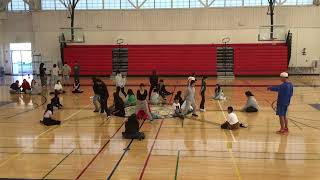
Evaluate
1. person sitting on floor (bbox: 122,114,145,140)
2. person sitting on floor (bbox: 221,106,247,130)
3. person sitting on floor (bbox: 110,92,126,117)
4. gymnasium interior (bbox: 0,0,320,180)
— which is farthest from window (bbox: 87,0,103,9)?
person sitting on floor (bbox: 122,114,145,140)

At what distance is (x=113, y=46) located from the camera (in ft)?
124

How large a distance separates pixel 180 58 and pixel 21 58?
16.8m

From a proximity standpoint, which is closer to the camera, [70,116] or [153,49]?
[70,116]

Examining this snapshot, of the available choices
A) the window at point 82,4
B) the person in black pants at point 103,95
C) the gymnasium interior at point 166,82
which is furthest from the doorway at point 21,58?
the person in black pants at point 103,95

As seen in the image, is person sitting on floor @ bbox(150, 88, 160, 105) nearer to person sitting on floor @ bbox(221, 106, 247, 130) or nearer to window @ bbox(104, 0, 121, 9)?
person sitting on floor @ bbox(221, 106, 247, 130)

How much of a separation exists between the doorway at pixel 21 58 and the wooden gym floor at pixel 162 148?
932 inches

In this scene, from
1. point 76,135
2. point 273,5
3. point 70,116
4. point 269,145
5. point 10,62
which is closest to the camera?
point 269,145

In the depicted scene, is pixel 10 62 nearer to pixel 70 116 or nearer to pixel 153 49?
pixel 153 49

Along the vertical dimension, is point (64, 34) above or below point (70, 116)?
above

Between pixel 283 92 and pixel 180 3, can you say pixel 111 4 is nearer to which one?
pixel 180 3

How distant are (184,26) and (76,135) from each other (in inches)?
1032

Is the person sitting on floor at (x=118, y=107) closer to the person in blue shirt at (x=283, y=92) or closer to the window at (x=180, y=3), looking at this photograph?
the person in blue shirt at (x=283, y=92)

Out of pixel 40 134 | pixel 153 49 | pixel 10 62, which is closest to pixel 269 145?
pixel 40 134

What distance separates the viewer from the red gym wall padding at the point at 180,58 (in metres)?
36.2
